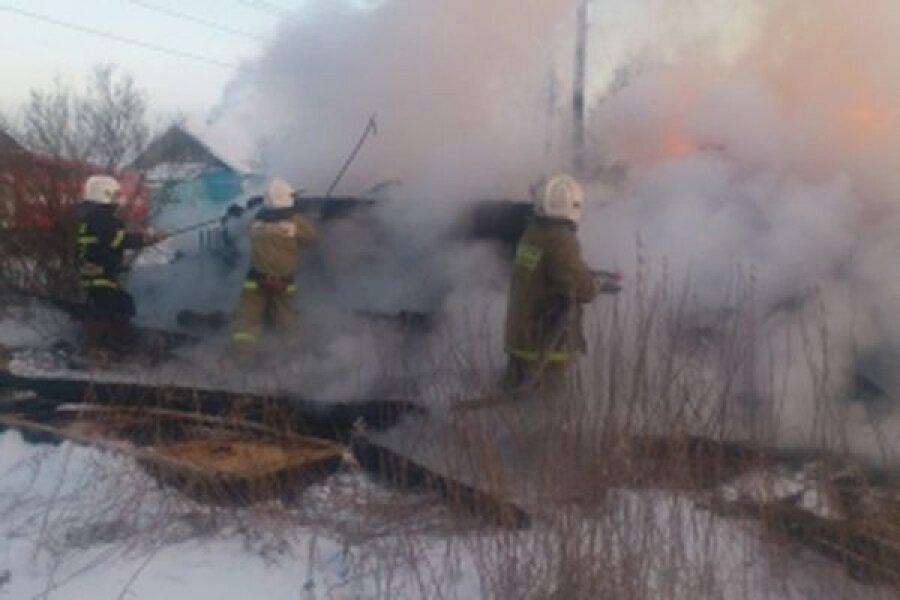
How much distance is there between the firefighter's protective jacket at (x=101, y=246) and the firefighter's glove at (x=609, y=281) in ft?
13.2

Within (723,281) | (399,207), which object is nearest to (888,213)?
(723,281)

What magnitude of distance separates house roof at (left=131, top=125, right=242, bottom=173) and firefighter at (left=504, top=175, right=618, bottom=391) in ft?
32.3

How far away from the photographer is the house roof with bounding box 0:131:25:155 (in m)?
9.30

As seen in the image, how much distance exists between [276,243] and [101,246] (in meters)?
1.78

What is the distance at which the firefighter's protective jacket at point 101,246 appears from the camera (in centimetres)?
785

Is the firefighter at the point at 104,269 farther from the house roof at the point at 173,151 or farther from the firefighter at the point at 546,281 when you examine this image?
the house roof at the point at 173,151

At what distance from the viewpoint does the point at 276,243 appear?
700 cm

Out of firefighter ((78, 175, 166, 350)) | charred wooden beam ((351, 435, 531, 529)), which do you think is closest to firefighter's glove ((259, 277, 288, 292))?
firefighter ((78, 175, 166, 350))

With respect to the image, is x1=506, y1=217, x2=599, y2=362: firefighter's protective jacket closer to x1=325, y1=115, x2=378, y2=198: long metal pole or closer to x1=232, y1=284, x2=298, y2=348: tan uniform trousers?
x1=232, y1=284, x2=298, y2=348: tan uniform trousers

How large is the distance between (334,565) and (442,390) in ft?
3.10

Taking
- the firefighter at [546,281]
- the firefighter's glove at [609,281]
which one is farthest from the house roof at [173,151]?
the firefighter at [546,281]

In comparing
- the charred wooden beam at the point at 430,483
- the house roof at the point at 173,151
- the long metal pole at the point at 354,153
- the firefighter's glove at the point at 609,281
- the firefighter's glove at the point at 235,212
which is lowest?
the charred wooden beam at the point at 430,483

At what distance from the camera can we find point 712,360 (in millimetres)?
4688

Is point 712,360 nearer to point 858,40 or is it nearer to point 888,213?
point 888,213
